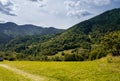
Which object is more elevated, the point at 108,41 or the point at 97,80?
the point at 108,41

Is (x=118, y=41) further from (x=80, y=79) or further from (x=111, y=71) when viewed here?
(x=80, y=79)

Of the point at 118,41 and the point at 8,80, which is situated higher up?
the point at 118,41

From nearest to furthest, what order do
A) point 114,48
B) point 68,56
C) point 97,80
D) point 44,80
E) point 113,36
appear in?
point 97,80
point 44,80
point 114,48
point 113,36
point 68,56

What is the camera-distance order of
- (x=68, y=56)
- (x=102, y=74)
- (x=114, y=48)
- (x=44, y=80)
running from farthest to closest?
(x=68, y=56) < (x=114, y=48) < (x=102, y=74) < (x=44, y=80)

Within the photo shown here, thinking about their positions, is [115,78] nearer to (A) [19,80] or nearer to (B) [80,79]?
(B) [80,79]

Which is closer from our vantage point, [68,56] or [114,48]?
[114,48]

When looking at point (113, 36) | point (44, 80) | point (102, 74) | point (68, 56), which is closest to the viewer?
point (44, 80)

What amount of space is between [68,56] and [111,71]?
307 ft

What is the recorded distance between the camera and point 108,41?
94562 mm

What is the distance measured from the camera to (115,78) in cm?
3042

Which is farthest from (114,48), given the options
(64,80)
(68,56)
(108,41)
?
(64,80)

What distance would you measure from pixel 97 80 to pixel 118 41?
58.5 metres

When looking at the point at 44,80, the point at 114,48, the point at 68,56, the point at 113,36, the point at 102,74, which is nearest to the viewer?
the point at 44,80

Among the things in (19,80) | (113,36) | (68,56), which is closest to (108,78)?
(19,80)
